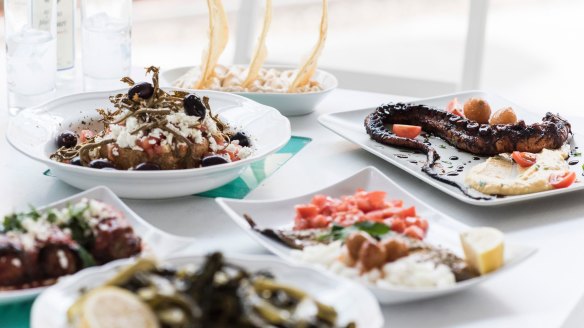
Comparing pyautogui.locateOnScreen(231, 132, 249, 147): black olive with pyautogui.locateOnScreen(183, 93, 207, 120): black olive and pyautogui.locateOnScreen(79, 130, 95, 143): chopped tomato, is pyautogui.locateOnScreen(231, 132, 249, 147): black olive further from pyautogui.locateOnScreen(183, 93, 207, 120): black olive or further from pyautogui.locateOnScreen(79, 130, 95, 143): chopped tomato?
pyautogui.locateOnScreen(79, 130, 95, 143): chopped tomato

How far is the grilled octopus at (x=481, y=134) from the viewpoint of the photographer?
227 cm

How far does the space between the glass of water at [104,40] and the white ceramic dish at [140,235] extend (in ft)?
3.48

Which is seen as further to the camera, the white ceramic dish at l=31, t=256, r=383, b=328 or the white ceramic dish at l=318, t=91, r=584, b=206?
the white ceramic dish at l=318, t=91, r=584, b=206

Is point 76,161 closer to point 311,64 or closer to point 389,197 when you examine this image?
point 389,197

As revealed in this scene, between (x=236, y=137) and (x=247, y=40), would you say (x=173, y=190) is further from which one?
(x=247, y=40)

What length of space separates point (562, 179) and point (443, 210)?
0.30 m

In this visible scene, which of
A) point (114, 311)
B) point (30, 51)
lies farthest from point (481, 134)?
point (114, 311)

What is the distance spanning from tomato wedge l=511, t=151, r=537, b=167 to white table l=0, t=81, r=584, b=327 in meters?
0.13

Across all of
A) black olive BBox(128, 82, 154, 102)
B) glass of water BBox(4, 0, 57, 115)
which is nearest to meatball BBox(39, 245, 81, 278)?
black olive BBox(128, 82, 154, 102)

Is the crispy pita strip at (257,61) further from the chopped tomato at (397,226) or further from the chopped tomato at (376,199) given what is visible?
the chopped tomato at (397,226)

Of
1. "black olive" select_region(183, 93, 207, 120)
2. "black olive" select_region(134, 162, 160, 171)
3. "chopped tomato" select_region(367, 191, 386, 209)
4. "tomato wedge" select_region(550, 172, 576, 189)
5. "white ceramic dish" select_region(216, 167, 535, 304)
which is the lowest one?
"white ceramic dish" select_region(216, 167, 535, 304)

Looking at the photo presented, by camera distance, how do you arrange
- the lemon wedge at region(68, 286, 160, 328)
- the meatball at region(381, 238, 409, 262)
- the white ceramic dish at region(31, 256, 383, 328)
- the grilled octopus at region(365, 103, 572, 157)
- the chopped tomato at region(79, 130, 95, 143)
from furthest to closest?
the grilled octopus at region(365, 103, 572, 157)
the chopped tomato at region(79, 130, 95, 143)
the meatball at region(381, 238, 409, 262)
the white ceramic dish at region(31, 256, 383, 328)
the lemon wedge at region(68, 286, 160, 328)

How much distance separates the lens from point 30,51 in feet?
8.09

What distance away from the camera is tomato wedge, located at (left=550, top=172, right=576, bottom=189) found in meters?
2.04
